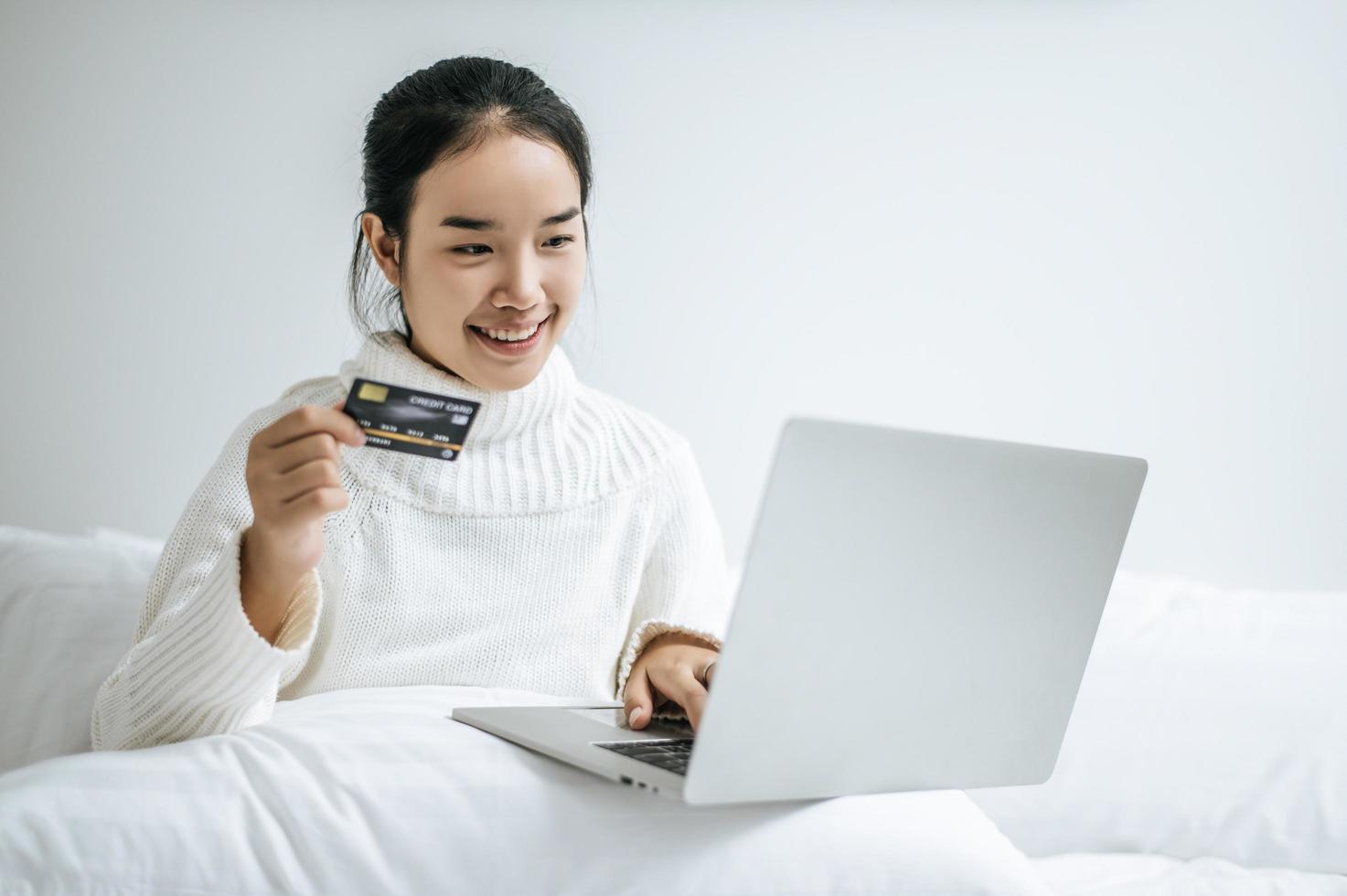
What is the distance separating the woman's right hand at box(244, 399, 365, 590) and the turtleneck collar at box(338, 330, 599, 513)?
0.28 metres

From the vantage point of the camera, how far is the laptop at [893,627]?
2.29ft

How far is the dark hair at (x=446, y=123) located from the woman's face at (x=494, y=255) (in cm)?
2

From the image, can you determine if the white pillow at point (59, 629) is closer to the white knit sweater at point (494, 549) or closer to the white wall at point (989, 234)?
the white knit sweater at point (494, 549)

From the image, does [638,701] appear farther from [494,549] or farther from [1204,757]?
[1204,757]

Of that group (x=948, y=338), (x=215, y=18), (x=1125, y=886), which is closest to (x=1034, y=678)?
(x=1125, y=886)

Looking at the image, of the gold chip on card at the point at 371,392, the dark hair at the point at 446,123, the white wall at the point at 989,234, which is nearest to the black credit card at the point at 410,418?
the gold chip on card at the point at 371,392

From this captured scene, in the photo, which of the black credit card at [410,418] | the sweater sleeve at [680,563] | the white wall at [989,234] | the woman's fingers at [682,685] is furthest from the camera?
the white wall at [989,234]

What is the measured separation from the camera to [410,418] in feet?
2.63

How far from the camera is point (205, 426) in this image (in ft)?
5.44

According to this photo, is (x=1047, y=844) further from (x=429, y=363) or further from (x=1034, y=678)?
(x=429, y=363)

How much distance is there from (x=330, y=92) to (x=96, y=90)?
310mm

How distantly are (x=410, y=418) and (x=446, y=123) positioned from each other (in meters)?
0.45

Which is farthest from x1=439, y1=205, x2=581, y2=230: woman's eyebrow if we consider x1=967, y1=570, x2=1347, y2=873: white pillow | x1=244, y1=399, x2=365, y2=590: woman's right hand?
x1=967, y1=570, x2=1347, y2=873: white pillow

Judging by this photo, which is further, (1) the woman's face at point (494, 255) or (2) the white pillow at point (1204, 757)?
(2) the white pillow at point (1204, 757)
